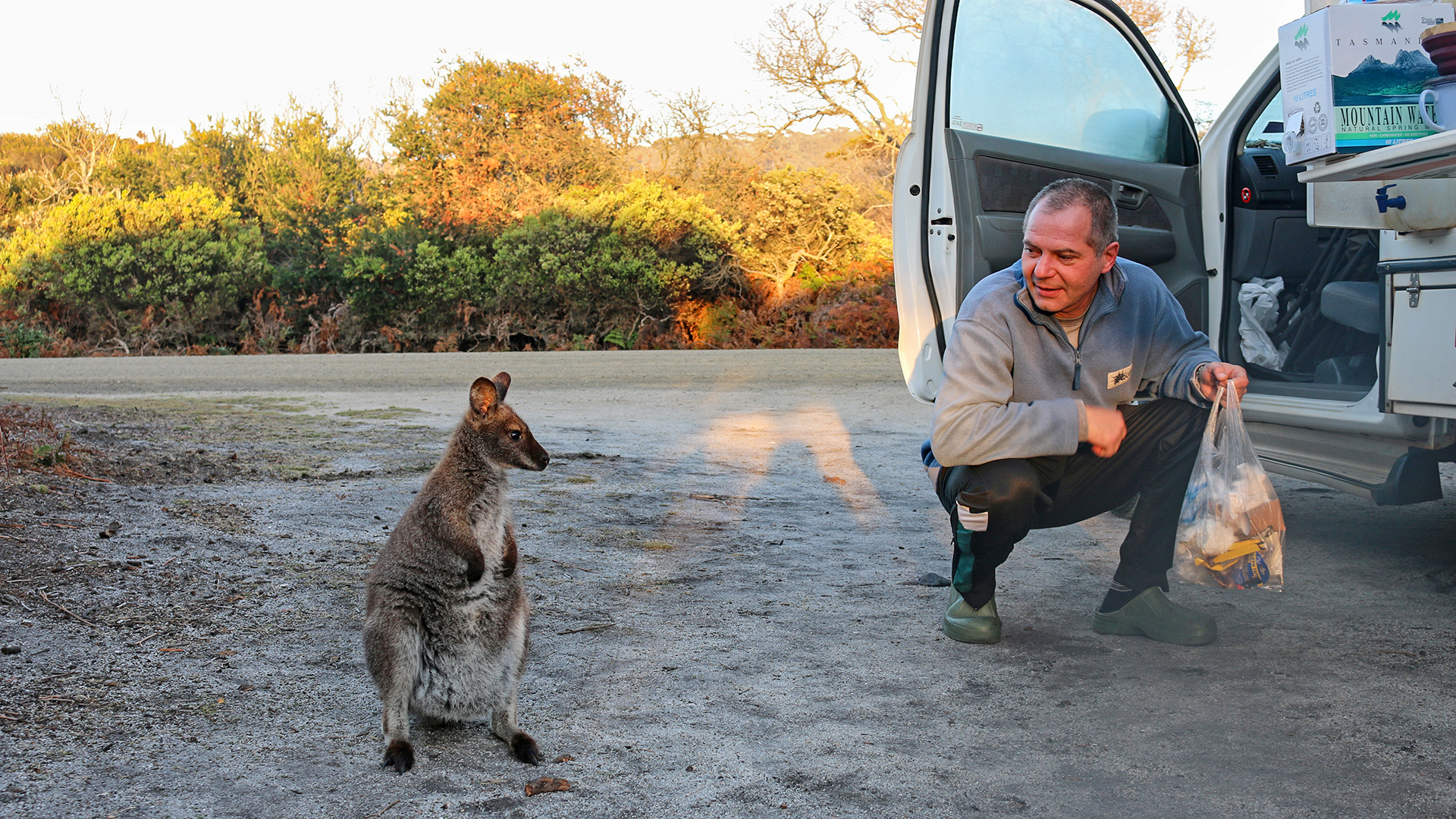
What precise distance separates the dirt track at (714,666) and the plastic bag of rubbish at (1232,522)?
0.30 metres

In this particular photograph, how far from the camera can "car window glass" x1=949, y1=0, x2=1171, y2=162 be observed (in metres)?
5.34

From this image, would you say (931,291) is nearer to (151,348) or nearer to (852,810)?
(852,810)

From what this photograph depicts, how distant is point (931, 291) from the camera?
5363 mm

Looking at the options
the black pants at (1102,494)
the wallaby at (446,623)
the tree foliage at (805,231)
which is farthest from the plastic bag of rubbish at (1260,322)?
the tree foliage at (805,231)

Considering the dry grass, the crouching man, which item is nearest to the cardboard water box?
the crouching man

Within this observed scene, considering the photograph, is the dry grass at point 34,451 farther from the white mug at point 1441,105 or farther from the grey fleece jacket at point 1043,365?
the white mug at point 1441,105

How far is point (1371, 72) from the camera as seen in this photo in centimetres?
358

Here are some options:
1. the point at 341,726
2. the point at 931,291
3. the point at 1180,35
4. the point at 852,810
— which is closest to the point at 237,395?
the point at 931,291

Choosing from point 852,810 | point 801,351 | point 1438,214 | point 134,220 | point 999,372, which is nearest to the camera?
point 852,810

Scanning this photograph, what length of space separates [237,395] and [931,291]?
28.5 feet

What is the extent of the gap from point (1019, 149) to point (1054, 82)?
47 cm

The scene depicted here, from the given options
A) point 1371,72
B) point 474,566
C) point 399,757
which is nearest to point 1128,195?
point 1371,72

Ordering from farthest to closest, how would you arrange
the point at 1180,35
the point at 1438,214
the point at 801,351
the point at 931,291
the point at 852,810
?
the point at 1180,35 < the point at 801,351 < the point at 931,291 < the point at 1438,214 < the point at 852,810

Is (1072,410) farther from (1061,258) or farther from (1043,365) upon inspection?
(1061,258)
